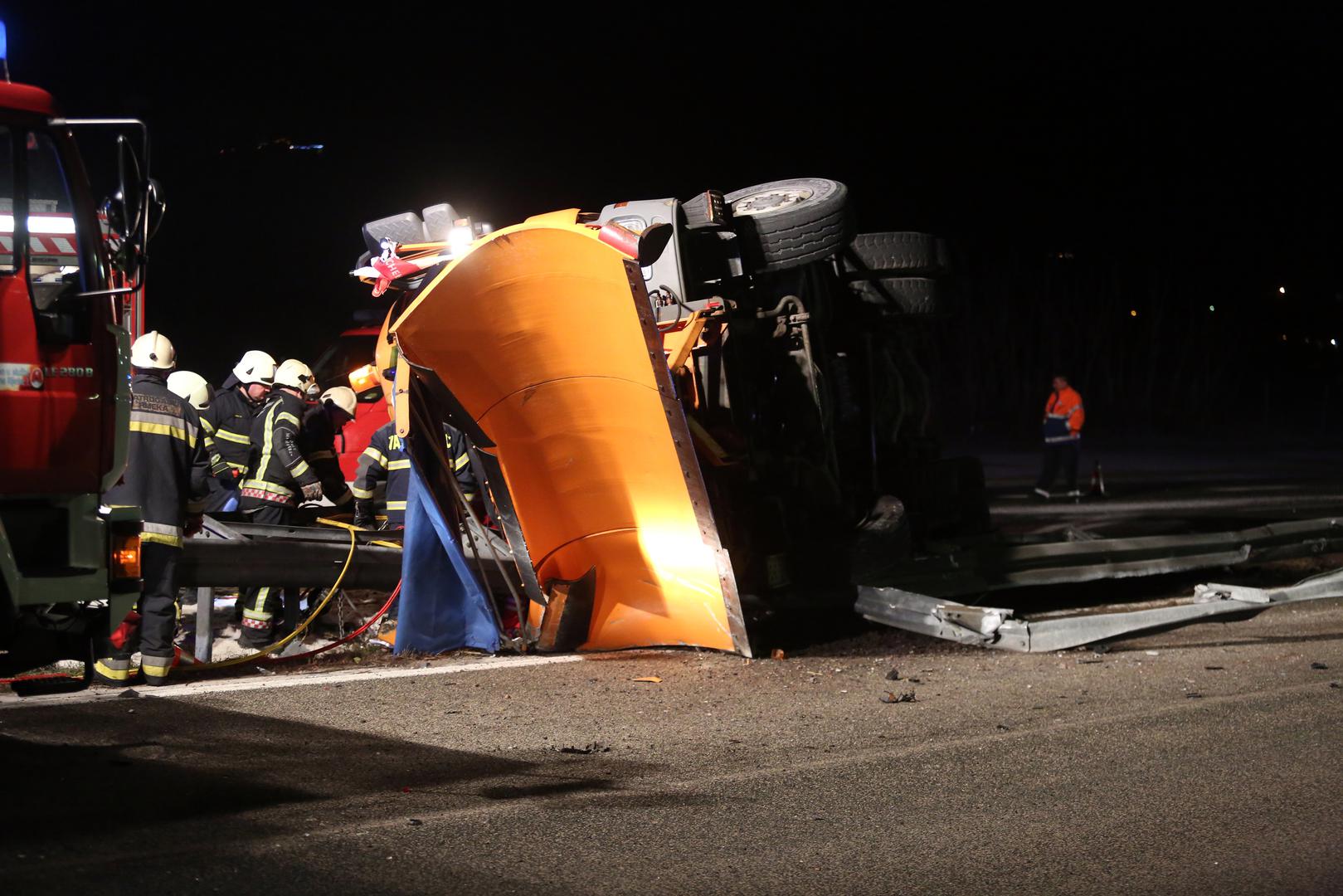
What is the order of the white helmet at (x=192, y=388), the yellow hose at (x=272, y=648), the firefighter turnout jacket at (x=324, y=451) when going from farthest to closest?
the firefighter turnout jacket at (x=324, y=451) → the white helmet at (x=192, y=388) → the yellow hose at (x=272, y=648)

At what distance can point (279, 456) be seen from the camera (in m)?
9.23

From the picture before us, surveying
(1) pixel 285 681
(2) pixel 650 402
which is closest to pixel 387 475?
(1) pixel 285 681

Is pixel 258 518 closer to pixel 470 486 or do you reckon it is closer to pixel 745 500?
pixel 470 486

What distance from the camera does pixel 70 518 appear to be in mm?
5016

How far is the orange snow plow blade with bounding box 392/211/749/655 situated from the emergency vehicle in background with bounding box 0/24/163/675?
1.84 meters

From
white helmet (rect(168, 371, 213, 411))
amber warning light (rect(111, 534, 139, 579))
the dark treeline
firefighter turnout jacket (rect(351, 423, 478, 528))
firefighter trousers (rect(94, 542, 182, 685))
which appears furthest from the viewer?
the dark treeline

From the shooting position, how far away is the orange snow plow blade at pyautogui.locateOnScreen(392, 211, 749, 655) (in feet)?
22.4

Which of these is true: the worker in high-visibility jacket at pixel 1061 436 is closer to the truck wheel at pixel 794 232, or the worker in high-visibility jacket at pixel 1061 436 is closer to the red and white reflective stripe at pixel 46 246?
the truck wheel at pixel 794 232

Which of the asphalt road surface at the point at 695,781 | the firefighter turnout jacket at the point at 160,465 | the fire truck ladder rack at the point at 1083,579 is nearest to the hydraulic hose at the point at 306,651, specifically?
the asphalt road surface at the point at 695,781

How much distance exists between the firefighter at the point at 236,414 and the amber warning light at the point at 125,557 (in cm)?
491

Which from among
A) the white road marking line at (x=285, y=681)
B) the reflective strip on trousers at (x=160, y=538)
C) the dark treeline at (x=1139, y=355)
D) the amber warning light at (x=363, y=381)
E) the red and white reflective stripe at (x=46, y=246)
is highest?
the red and white reflective stripe at (x=46, y=246)

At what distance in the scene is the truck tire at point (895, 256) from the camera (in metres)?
9.24

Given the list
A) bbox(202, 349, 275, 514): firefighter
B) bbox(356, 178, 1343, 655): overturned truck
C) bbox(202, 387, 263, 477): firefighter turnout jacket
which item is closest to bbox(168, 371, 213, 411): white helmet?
bbox(356, 178, 1343, 655): overturned truck

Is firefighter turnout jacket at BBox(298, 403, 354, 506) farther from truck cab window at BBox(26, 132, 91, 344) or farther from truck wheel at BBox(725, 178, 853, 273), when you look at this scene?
truck cab window at BBox(26, 132, 91, 344)
